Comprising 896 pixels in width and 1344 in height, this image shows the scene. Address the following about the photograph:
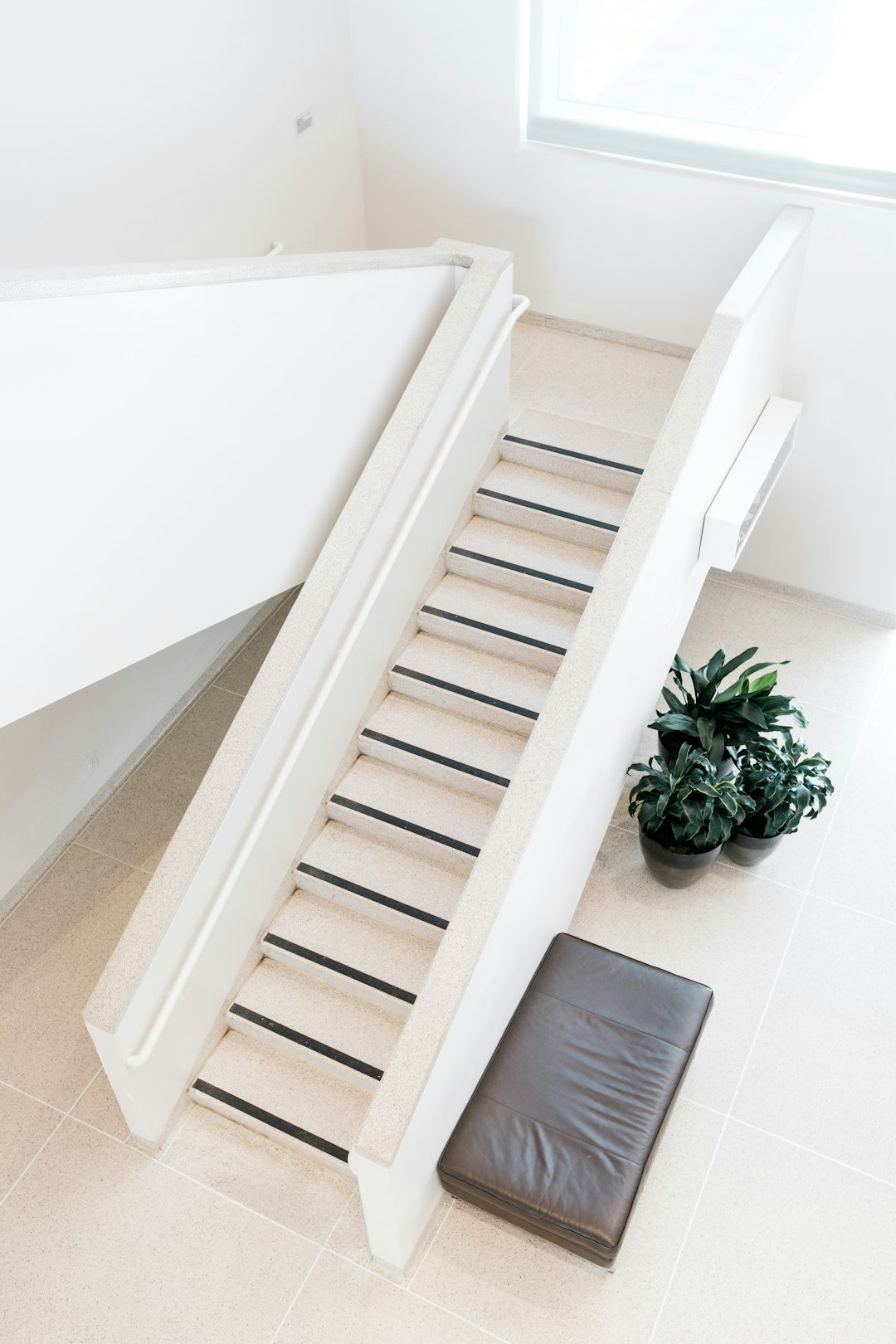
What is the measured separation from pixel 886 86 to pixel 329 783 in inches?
182

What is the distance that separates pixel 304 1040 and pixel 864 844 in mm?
3192

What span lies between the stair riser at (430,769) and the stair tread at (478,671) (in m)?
0.40

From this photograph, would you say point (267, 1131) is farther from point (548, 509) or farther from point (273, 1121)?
point (548, 509)

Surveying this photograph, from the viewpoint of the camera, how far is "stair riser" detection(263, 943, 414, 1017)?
5352mm

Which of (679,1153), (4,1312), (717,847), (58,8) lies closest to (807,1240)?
(679,1153)

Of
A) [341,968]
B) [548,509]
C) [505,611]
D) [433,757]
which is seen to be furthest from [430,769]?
[548,509]

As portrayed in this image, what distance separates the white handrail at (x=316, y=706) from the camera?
4.85m

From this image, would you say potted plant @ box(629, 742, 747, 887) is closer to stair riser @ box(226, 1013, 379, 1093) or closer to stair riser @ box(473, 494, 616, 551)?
stair riser @ box(473, 494, 616, 551)

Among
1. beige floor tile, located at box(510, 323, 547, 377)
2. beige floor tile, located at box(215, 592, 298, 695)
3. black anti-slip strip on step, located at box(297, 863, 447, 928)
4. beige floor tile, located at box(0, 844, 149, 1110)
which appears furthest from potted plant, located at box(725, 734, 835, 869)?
beige floor tile, located at box(0, 844, 149, 1110)

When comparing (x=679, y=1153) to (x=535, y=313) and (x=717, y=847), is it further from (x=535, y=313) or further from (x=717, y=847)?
(x=535, y=313)

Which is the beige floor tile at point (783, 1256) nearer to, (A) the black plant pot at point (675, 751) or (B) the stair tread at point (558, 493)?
(A) the black plant pot at point (675, 751)

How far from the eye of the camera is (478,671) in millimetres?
5977

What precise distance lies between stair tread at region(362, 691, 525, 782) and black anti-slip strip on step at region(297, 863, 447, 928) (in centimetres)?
67

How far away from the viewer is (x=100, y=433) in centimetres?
407
